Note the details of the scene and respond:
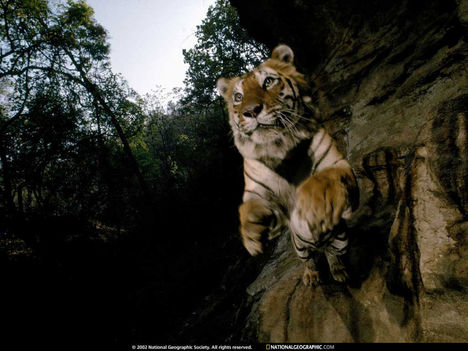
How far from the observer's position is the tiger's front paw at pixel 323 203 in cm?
107

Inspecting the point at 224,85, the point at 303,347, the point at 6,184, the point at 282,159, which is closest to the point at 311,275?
the point at 303,347

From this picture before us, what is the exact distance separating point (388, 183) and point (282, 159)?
8.98 feet

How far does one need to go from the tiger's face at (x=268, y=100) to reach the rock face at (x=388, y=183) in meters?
1.12

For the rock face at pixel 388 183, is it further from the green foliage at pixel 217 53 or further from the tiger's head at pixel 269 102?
the green foliage at pixel 217 53

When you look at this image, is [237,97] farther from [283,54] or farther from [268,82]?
[283,54]

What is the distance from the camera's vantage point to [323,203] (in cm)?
107

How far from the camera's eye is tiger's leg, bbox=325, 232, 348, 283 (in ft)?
5.30

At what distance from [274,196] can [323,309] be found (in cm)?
125

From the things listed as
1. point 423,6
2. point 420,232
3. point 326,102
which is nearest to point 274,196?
point 420,232

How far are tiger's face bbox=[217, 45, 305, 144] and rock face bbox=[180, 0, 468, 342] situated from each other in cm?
112

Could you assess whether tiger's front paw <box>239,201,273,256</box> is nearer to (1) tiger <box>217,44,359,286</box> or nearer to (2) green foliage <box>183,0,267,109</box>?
(1) tiger <box>217,44,359,286</box>

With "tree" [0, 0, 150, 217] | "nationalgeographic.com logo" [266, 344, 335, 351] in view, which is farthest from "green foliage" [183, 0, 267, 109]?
"nationalgeographic.com logo" [266, 344, 335, 351]


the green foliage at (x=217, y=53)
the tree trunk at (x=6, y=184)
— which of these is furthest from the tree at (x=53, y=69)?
the green foliage at (x=217, y=53)

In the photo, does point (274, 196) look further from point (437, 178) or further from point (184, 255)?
point (184, 255)
